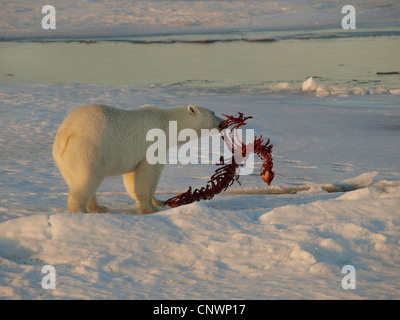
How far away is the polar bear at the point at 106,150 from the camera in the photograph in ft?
11.4

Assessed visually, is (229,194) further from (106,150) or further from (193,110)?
(106,150)

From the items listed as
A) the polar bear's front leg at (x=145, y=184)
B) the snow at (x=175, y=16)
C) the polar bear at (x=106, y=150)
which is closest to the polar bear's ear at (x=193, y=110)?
the polar bear at (x=106, y=150)

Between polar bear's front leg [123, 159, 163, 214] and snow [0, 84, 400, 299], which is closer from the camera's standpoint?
snow [0, 84, 400, 299]

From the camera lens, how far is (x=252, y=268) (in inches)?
105

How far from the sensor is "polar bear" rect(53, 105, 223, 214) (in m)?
3.48

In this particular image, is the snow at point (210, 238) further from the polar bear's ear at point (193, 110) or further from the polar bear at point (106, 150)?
the polar bear's ear at point (193, 110)

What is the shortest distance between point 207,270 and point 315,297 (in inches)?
20.8

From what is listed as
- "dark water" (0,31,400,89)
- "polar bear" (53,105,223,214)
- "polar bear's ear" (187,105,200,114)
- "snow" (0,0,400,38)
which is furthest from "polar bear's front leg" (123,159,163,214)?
"snow" (0,0,400,38)

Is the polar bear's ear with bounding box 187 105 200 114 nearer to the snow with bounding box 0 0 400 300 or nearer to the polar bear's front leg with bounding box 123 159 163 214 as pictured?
the polar bear's front leg with bounding box 123 159 163 214

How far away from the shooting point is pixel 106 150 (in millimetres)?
3574

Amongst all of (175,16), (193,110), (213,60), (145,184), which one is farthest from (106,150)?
(175,16)

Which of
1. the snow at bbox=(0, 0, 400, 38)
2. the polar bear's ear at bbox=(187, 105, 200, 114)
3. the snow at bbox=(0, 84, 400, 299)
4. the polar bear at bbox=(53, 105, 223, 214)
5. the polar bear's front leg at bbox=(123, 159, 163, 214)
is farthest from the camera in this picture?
the snow at bbox=(0, 0, 400, 38)
